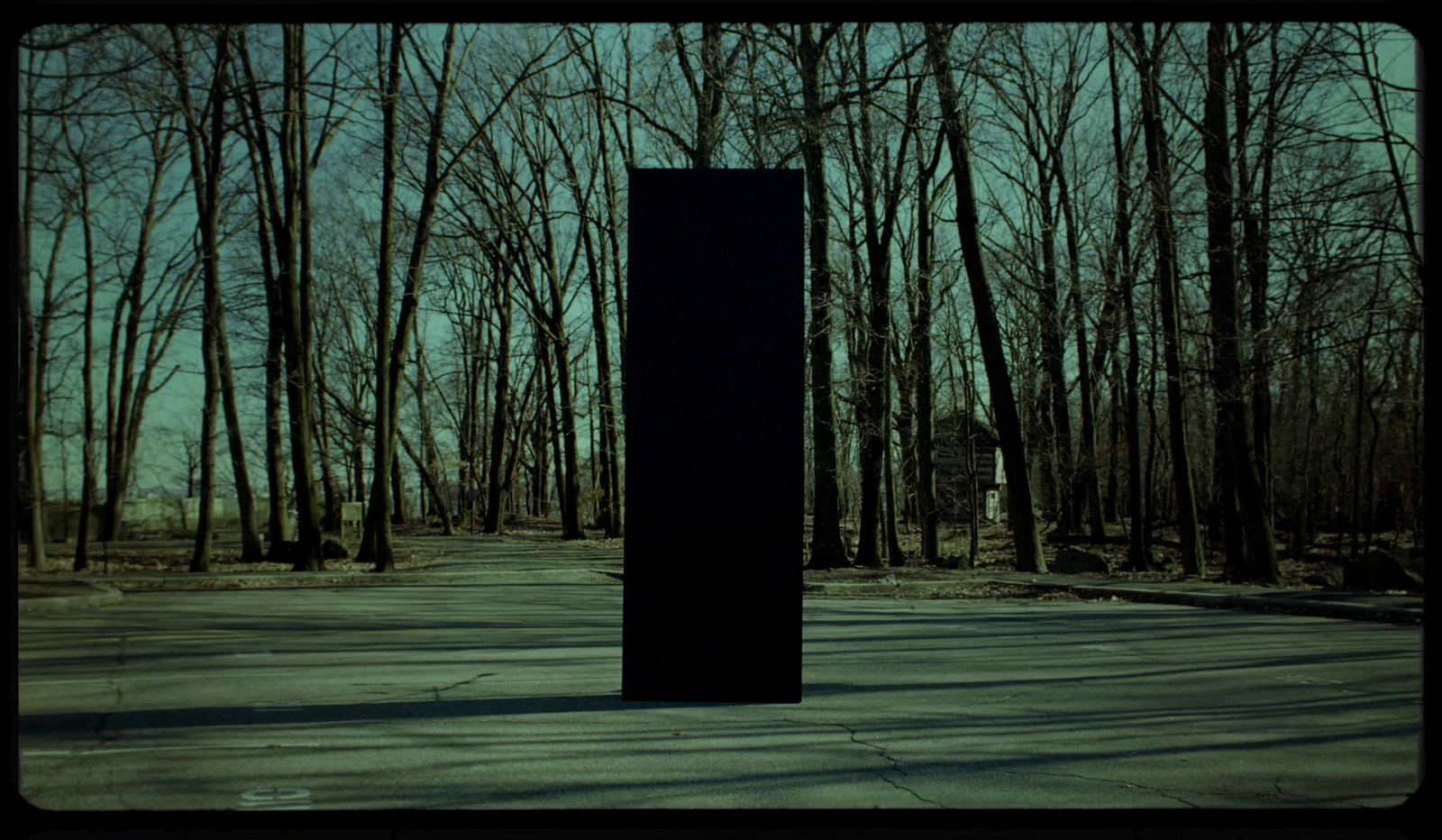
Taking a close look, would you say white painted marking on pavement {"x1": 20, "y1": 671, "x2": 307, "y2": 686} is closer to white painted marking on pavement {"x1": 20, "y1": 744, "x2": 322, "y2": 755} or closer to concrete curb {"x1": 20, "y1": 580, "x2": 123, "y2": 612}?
white painted marking on pavement {"x1": 20, "y1": 744, "x2": 322, "y2": 755}

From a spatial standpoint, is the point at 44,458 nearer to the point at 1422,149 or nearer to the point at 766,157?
the point at 766,157

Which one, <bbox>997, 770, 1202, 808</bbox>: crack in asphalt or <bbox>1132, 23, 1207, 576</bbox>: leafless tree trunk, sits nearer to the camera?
<bbox>997, 770, 1202, 808</bbox>: crack in asphalt

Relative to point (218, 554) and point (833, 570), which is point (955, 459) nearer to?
point (833, 570)

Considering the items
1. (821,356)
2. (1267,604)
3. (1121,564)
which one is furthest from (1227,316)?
(1121,564)

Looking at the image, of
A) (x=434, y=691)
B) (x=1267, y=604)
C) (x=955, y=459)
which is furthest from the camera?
(x=955, y=459)

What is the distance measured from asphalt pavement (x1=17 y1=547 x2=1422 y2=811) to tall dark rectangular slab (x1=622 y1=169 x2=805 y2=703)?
0.50 m

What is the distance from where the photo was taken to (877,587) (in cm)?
1706

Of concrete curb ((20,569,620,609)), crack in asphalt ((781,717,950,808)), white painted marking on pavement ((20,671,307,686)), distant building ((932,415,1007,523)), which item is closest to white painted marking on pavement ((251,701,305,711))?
white painted marking on pavement ((20,671,307,686))

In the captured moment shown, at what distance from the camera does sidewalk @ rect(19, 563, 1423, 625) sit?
12.4 metres

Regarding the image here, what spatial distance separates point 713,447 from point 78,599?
1048 centimetres

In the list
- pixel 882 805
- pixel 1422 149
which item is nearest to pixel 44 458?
pixel 882 805

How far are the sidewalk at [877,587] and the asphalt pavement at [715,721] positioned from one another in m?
0.97

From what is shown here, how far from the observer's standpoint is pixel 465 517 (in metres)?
49.8

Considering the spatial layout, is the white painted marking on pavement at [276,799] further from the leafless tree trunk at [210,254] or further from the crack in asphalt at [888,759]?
the leafless tree trunk at [210,254]
